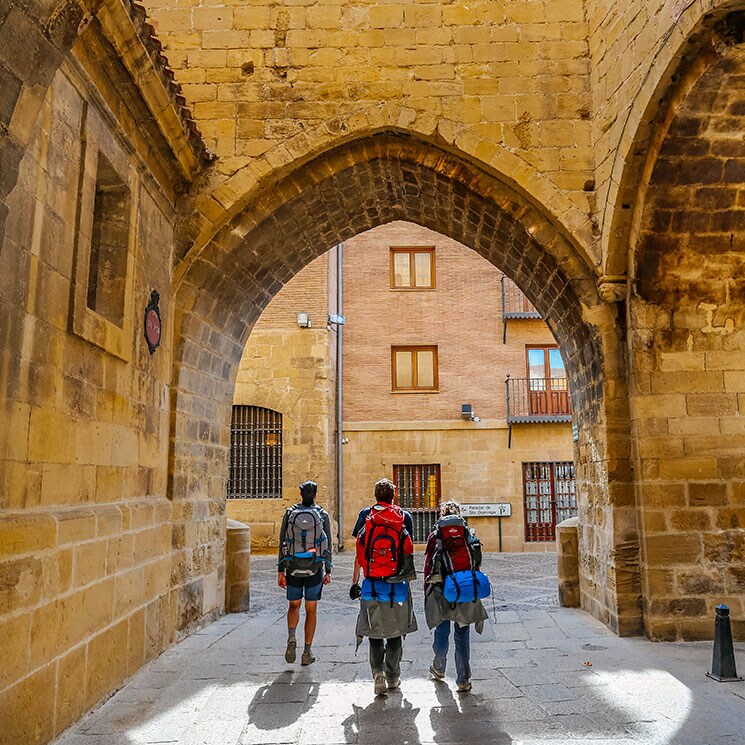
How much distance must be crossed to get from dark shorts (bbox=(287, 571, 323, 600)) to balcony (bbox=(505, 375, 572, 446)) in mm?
10915

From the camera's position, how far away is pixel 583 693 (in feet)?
15.0

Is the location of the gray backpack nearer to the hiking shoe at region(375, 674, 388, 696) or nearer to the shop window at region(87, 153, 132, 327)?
the hiking shoe at region(375, 674, 388, 696)

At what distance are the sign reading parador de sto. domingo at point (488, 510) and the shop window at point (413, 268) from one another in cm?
505

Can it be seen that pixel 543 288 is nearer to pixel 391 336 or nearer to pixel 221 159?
pixel 221 159

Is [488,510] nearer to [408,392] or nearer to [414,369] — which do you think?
[408,392]

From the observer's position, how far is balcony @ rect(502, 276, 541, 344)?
16.2 meters

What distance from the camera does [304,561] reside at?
17.4 ft

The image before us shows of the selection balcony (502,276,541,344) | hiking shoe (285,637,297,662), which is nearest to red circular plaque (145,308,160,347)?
hiking shoe (285,637,297,662)

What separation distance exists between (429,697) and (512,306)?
1272cm

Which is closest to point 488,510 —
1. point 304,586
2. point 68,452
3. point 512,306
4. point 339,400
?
point 339,400

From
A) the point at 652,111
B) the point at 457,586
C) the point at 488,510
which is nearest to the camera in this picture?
the point at 457,586

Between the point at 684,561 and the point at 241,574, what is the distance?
4564mm

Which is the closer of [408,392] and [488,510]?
[488,510]

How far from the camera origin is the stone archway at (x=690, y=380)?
613cm
